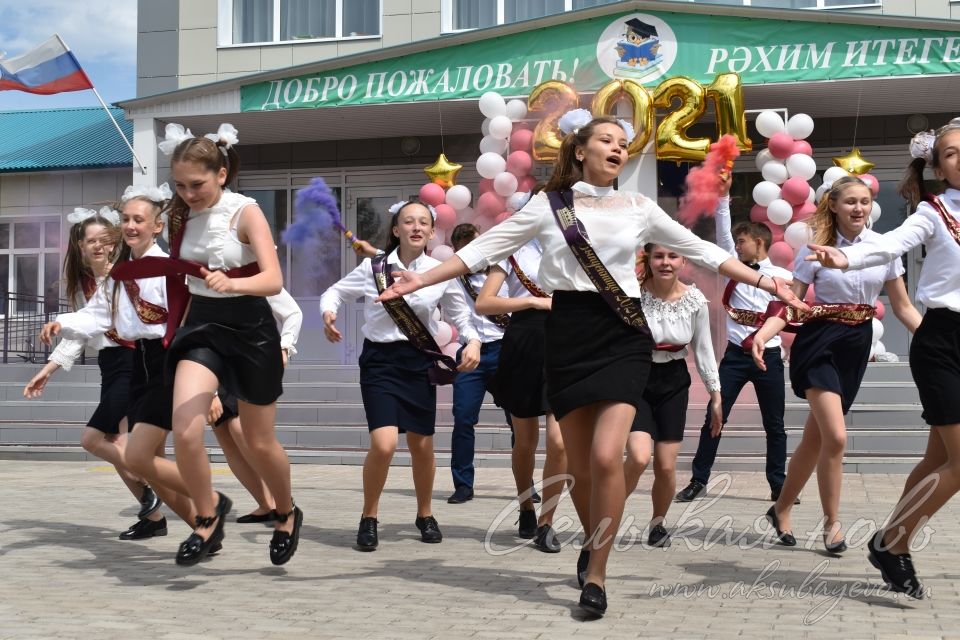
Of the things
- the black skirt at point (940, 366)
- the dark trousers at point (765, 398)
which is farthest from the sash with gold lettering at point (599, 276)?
the dark trousers at point (765, 398)

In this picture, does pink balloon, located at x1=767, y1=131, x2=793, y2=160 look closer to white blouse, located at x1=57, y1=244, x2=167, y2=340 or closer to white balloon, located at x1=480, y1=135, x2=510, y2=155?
white balloon, located at x1=480, y1=135, x2=510, y2=155

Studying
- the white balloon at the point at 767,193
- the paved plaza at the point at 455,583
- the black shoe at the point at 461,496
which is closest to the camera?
the paved plaza at the point at 455,583

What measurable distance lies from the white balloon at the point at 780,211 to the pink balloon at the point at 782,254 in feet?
1.11

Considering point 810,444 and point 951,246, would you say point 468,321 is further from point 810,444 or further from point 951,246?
point 951,246

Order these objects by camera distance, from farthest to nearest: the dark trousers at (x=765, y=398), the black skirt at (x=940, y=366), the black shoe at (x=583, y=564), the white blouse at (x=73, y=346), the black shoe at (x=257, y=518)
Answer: the dark trousers at (x=765, y=398)
the black shoe at (x=257, y=518)
the white blouse at (x=73, y=346)
the black shoe at (x=583, y=564)
the black skirt at (x=940, y=366)

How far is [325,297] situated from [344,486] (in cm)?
350

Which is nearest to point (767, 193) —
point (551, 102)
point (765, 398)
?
point (551, 102)

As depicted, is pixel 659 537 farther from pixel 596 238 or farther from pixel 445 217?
pixel 445 217

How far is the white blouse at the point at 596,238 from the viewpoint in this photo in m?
4.94

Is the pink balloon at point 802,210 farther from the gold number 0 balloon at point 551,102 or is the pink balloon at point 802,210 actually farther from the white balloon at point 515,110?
the white balloon at point 515,110

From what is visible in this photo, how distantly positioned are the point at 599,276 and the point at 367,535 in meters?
2.27

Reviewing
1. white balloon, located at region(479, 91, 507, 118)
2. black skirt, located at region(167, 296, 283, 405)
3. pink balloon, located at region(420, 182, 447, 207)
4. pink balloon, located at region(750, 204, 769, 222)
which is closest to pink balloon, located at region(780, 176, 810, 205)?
pink balloon, located at region(750, 204, 769, 222)

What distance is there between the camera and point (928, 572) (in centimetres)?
555

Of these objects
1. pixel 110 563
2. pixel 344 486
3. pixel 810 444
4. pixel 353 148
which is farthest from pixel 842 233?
pixel 353 148
